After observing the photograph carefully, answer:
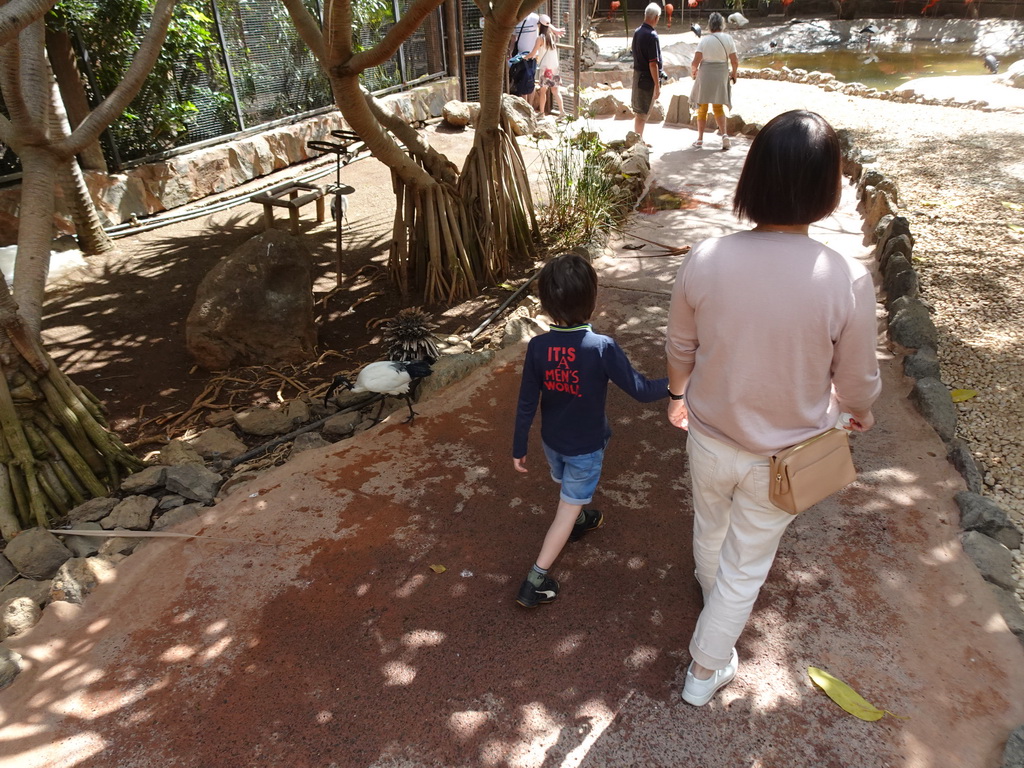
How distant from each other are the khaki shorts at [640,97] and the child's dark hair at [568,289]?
24.2 feet

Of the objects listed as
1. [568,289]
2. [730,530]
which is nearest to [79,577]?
[568,289]

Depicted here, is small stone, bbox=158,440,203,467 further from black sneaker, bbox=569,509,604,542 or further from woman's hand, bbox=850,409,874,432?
woman's hand, bbox=850,409,874,432

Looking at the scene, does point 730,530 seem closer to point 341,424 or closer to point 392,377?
point 392,377

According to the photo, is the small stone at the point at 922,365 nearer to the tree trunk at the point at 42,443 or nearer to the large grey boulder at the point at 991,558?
the large grey boulder at the point at 991,558

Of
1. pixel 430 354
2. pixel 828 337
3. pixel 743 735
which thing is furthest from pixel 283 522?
pixel 828 337

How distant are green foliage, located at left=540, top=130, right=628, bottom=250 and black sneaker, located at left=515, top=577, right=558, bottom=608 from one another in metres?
3.85

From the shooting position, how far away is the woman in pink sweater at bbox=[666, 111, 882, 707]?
5.44 feet

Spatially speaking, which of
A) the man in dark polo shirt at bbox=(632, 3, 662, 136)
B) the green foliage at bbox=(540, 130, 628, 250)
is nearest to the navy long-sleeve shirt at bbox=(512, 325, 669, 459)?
the green foliage at bbox=(540, 130, 628, 250)

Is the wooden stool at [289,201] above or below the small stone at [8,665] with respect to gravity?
above

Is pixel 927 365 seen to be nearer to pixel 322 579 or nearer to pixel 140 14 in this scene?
pixel 322 579

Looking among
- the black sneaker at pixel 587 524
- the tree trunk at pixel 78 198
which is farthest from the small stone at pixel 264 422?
the tree trunk at pixel 78 198

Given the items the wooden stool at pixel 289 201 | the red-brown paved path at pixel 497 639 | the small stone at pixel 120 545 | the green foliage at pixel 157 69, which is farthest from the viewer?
the green foliage at pixel 157 69

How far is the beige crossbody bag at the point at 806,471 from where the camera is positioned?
1.77 metres

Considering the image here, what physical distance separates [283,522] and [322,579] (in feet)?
1.45
